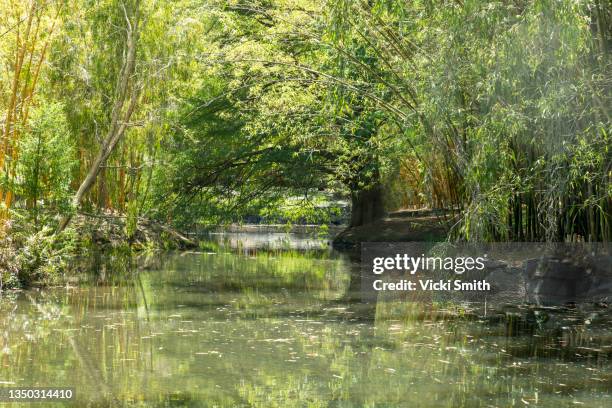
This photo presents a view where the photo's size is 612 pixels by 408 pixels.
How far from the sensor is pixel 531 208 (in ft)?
37.0

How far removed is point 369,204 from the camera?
2109 centimetres

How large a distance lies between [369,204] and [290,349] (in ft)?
45.1

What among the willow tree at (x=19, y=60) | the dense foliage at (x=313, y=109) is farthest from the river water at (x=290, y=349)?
the willow tree at (x=19, y=60)

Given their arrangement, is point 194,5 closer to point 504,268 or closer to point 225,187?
point 225,187

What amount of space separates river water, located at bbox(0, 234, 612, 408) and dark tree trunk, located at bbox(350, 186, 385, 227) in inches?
336

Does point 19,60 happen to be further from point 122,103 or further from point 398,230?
point 398,230

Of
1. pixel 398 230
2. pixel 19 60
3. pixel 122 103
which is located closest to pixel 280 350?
pixel 19 60

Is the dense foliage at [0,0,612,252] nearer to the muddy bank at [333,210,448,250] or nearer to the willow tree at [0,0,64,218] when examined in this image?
the willow tree at [0,0,64,218]

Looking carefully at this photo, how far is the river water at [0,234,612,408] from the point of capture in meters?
5.89

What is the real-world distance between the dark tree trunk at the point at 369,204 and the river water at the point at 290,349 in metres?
8.53

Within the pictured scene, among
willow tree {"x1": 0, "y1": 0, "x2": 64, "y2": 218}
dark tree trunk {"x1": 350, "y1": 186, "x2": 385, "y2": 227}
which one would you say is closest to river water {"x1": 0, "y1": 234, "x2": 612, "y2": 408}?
willow tree {"x1": 0, "y1": 0, "x2": 64, "y2": 218}

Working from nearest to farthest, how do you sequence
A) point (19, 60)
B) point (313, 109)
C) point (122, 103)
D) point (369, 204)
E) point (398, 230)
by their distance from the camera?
point (19, 60), point (122, 103), point (313, 109), point (398, 230), point (369, 204)

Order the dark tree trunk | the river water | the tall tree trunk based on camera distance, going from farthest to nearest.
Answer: the dark tree trunk < the tall tree trunk < the river water

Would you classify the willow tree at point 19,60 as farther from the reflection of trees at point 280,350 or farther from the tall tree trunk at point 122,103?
the reflection of trees at point 280,350
